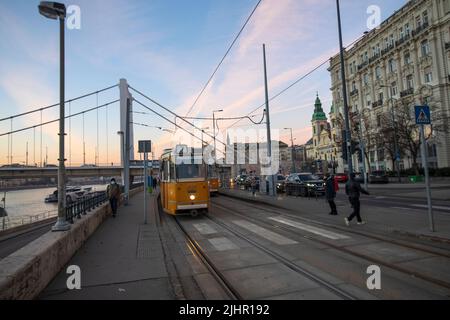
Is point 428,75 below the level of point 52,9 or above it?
above

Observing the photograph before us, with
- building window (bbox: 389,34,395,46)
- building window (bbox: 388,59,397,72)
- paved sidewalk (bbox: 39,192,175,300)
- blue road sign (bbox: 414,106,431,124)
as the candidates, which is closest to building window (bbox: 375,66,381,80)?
building window (bbox: 388,59,397,72)

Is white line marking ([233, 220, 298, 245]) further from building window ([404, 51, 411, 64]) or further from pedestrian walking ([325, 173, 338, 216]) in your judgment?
building window ([404, 51, 411, 64])

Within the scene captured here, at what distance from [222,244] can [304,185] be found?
16855 mm

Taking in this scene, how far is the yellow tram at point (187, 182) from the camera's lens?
49.2ft

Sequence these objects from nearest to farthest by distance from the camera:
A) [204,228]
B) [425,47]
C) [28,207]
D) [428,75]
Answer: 1. [204,228]
2. [428,75]
3. [425,47]
4. [28,207]

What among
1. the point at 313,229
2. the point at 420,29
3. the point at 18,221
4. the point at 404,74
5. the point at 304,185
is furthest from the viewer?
the point at 404,74

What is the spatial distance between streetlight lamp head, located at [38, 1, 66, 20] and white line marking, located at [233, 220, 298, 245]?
25.3 ft

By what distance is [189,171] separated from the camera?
49.9ft

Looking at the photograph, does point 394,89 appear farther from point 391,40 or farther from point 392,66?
point 391,40

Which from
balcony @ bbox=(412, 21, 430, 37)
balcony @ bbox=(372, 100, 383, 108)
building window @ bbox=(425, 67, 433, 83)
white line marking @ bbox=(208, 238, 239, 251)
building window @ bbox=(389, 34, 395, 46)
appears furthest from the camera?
balcony @ bbox=(372, 100, 383, 108)

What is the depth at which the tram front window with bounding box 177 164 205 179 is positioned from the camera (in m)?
15.1

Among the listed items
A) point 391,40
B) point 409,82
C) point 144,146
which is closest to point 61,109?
point 144,146
